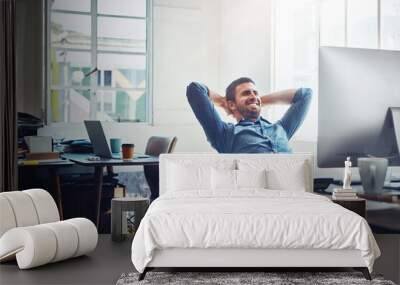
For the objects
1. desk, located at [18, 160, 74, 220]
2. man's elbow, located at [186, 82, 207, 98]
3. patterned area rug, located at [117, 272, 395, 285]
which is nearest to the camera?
patterned area rug, located at [117, 272, 395, 285]

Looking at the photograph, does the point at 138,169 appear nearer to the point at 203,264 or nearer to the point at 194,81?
the point at 194,81

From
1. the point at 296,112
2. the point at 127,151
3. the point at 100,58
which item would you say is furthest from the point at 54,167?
the point at 296,112

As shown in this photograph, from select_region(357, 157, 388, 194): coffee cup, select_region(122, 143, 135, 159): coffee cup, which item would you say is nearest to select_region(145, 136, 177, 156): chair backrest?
select_region(122, 143, 135, 159): coffee cup

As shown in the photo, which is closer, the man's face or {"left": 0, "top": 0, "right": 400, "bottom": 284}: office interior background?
{"left": 0, "top": 0, "right": 400, "bottom": 284}: office interior background

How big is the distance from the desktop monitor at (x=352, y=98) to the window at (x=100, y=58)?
198 cm

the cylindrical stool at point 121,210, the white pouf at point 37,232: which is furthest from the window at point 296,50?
the white pouf at point 37,232

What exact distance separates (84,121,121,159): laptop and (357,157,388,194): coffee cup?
107 inches

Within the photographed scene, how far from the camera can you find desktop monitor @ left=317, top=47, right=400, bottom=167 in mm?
6520

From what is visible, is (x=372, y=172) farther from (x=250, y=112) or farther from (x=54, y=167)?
(x=54, y=167)

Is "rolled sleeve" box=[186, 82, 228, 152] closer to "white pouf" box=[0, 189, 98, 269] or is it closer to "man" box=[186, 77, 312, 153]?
"man" box=[186, 77, 312, 153]

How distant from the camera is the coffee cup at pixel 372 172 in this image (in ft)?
21.4

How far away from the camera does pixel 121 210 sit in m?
5.79

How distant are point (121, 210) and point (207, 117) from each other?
1.47 m

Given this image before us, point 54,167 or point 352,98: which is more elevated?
point 352,98
